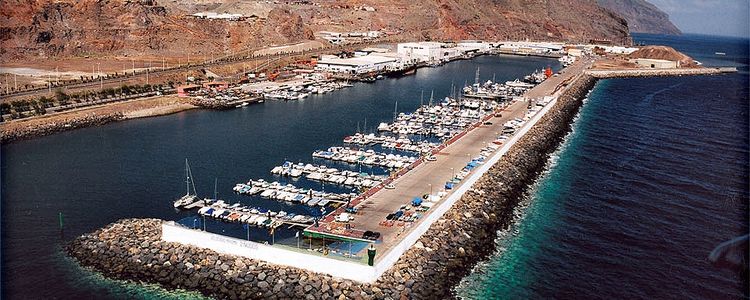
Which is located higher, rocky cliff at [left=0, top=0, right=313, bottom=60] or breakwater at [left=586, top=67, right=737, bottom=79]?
rocky cliff at [left=0, top=0, right=313, bottom=60]

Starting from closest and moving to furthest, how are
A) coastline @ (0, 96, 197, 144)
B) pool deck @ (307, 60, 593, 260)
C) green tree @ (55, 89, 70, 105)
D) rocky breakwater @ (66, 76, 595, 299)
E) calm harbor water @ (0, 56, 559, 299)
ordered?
rocky breakwater @ (66, 76, 595, 299) → calm harbor water @ (0, 56, 559, 299) → pool deck @ (307, 60, 593, 260) → coastline @ (0, 96, 197, 144) → green tree @ (55, 89, 70, 105)

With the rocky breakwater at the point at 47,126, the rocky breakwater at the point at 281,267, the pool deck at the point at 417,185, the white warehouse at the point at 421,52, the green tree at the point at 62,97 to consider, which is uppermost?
the white warehouse at the point at 421,52

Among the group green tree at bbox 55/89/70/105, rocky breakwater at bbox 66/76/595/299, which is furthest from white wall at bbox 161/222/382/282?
green tree at bbox 55/89/70/105

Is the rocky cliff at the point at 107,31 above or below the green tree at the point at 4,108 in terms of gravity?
above

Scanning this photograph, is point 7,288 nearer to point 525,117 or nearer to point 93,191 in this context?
point 93,191

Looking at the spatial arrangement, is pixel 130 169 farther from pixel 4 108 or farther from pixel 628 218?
pixel 628 218

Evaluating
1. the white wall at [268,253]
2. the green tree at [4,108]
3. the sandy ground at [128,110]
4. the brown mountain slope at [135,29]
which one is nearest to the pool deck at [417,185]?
the white wall at [268,253]

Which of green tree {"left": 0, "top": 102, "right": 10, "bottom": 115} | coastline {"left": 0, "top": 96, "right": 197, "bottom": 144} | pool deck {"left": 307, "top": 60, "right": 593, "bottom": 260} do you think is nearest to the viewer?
pool deck {"left": 307, "top": 60, "right": 593, "bottom": 260}

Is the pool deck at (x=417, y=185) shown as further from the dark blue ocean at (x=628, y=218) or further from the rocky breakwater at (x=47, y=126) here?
the rocky breakwater at (x=47, y=126)

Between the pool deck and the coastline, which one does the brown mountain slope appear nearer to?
the coastline
